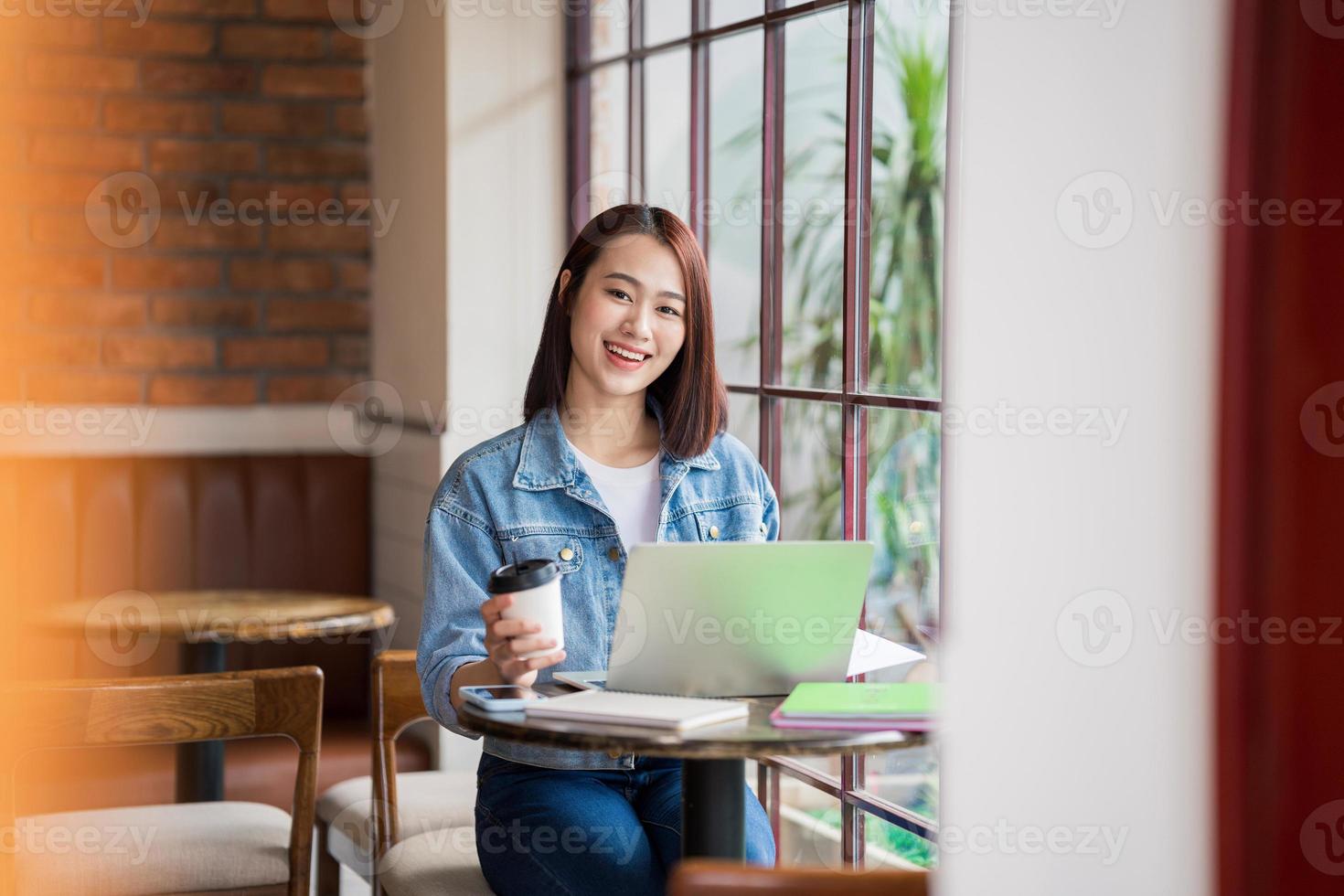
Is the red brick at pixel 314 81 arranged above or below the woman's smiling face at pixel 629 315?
above

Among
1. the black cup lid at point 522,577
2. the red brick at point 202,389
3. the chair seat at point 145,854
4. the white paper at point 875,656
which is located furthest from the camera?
the red brick at point 202,389

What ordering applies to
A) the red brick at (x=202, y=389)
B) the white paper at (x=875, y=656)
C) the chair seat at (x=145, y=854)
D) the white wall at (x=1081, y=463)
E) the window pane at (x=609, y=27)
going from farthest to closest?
the red brick at (x=202, y=389)
the window pane at (x=609, y=27)
the chair seat at (x=145, y=854)
the white paper at (x=875, y=656)
the white wall at (x=1081, y=463)

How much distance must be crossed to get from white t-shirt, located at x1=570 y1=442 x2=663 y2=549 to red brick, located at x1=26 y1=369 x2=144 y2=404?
2145 millimetres

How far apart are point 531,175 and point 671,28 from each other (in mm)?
573

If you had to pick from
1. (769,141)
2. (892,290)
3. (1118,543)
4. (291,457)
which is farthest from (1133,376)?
(291,457)

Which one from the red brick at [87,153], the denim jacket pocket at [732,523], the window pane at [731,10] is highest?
the window pane at [731,10]

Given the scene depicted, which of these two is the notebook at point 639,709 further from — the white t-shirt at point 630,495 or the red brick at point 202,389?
the red brick at point 202,389

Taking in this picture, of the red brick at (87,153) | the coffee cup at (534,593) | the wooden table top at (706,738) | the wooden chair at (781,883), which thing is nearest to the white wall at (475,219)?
the red brick at (87,153)

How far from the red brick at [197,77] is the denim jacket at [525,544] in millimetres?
2189

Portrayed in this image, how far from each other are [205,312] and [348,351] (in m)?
0.38

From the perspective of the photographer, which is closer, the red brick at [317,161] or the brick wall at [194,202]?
the brick wall at [194,202]

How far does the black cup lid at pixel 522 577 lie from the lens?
64.2 inches

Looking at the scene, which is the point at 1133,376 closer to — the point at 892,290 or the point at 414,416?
the point at 892,290

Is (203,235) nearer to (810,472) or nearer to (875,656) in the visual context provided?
(810,472)
